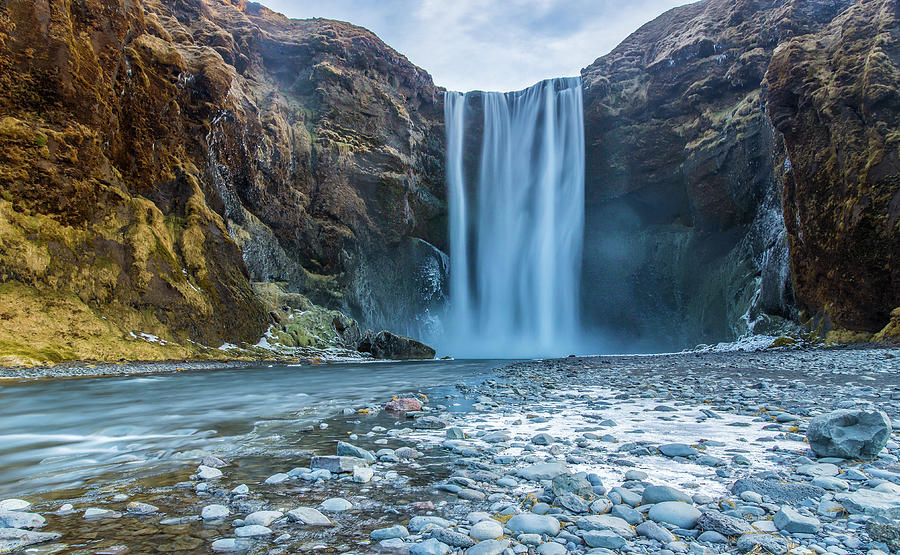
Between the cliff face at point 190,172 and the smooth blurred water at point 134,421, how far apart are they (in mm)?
6501

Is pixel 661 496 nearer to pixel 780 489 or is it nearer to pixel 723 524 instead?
pixel 723 524

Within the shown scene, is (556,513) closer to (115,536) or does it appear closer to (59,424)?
(115,536)

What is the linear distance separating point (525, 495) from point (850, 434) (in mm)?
2782

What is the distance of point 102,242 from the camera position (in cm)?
1898

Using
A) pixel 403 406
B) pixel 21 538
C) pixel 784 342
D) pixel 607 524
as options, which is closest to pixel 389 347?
pixel 784 342

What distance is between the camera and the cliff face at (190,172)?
17.1 meters

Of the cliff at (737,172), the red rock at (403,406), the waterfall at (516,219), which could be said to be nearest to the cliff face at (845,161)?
the cliff at (737,172)

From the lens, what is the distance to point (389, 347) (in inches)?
1238

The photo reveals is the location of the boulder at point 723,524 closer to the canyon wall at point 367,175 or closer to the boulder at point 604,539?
the boulder at point 604,539

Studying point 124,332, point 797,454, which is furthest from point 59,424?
point 124,332

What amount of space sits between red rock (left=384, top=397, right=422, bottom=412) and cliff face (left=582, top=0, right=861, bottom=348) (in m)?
27.9

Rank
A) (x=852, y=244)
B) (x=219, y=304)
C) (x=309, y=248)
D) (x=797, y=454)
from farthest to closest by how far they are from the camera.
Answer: (x=309, y=248)
(x=219, y=304)
(x=852, y=244)
(x=797, y=454)

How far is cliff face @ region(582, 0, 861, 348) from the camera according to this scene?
32438 mm

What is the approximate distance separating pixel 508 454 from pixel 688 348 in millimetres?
39076
